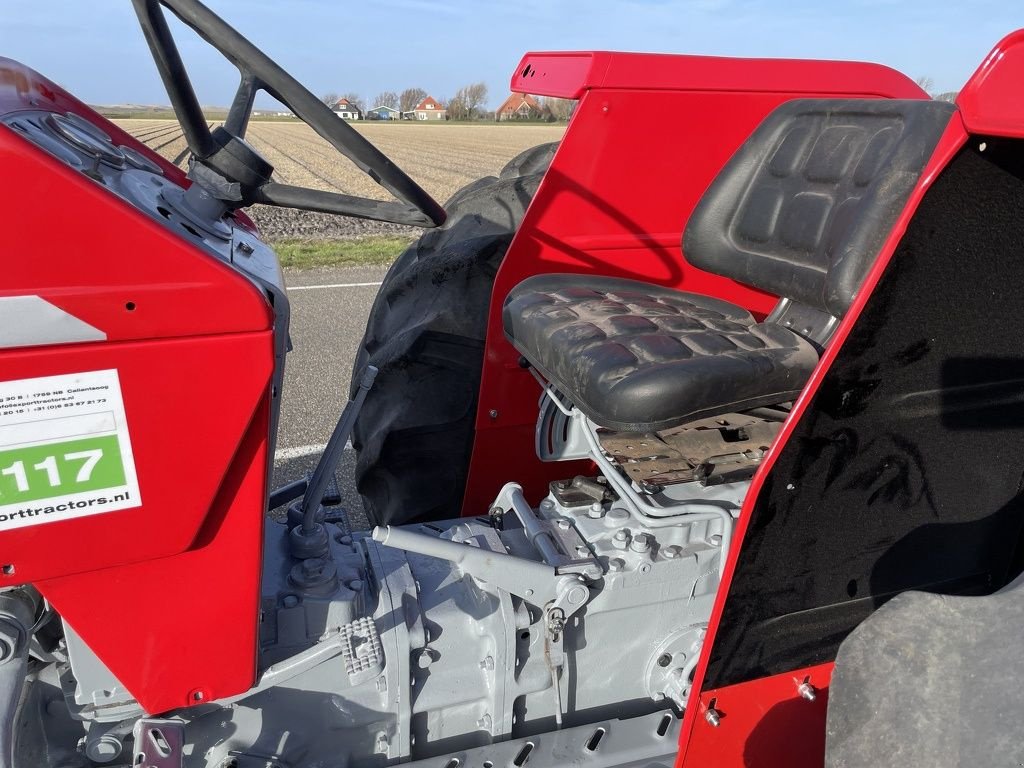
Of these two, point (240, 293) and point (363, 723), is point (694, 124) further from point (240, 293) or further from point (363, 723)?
point (363, 723)

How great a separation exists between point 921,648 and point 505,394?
0.90m

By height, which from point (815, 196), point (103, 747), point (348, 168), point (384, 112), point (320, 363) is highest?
point (815, 196)

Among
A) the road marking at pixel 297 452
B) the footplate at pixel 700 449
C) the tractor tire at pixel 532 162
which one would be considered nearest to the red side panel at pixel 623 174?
the tractor tire at pixel 532 162

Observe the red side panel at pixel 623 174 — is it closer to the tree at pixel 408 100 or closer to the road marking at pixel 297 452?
the road marking at pixel 297 452

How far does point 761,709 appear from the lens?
1.34m

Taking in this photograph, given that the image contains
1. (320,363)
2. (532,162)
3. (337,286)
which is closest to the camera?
(532,162)

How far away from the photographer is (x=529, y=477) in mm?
1835

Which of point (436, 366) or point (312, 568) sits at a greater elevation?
point (436, 366)

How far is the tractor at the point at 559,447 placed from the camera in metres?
0.97

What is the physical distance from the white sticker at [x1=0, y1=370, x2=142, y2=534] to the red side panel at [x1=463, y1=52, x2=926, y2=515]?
0.87 m

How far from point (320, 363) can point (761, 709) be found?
268 centimetres

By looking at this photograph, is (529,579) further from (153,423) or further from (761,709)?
(153,423)

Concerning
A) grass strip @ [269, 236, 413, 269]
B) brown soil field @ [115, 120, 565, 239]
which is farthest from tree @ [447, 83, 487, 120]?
grass strip @ [269, 236, 413, 269]

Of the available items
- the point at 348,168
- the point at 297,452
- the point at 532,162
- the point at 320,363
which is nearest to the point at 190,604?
the point at 532,162
